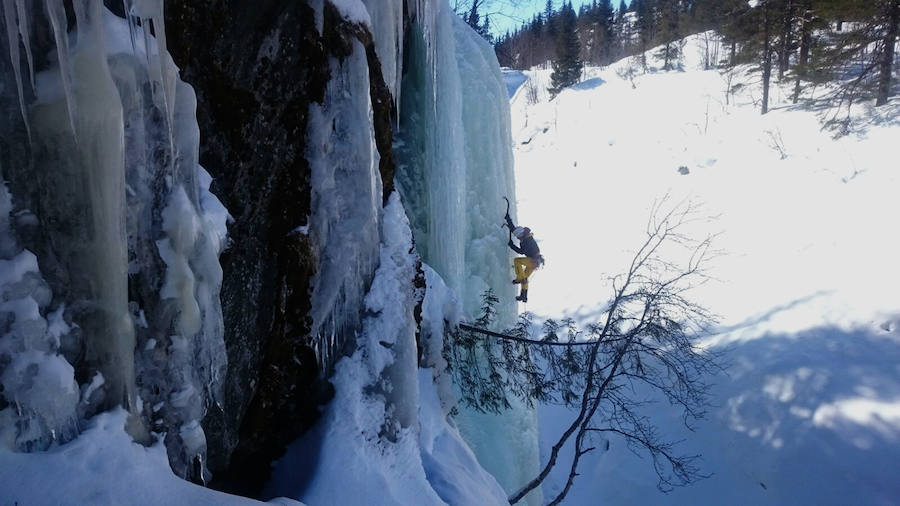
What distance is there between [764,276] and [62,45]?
34.6 feet

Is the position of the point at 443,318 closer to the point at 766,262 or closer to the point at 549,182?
the point at 766,262

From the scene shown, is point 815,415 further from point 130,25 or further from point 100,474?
point 130,25

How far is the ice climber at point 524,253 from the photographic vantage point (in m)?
6.33

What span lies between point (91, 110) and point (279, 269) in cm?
138

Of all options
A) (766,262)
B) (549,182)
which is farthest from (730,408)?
(549,182)

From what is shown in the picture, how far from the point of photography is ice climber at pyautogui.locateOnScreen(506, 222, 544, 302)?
6328mm

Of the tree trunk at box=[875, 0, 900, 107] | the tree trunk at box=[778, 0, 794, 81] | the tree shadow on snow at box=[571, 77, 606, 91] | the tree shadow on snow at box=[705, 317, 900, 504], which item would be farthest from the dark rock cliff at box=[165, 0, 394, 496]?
the tree shadow on snow at box=[571, 77, 606, 91]

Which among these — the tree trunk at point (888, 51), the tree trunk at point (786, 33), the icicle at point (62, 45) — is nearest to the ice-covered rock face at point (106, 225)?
the icicle at point (62, 45)

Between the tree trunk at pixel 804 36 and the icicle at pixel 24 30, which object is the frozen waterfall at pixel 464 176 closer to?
the icicle at pixel 24 30

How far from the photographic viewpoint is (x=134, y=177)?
191cm

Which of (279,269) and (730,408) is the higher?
(279,269)

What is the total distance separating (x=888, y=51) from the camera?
12.8m

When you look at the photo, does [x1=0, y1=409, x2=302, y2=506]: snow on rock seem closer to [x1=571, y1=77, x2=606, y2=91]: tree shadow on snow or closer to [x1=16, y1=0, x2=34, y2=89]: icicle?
[x1=16, y1=0, x2=34, y2=89]: icicle

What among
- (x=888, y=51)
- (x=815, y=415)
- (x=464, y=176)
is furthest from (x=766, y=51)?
(x=464, y=176)
